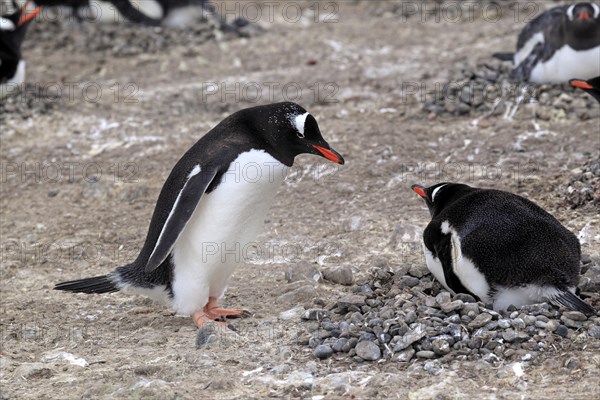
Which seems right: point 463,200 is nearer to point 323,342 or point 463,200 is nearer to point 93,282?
point 323,342

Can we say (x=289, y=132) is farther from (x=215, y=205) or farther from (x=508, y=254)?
(x=508, y=254)

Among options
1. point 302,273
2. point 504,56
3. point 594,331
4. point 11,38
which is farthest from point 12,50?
point 594,331

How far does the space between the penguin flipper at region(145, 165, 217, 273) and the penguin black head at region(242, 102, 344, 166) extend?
30 centimetres

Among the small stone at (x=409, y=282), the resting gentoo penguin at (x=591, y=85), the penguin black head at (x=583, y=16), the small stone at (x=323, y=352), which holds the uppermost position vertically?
the penguin black head at (x=583, y=16)

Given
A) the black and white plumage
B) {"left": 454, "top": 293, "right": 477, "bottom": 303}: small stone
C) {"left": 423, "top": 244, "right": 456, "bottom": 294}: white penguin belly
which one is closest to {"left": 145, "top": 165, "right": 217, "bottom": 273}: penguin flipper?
{"left": 423, "top": 244, "right": 456, "bottom": 294}: white penguin belly

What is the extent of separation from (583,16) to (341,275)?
3.20 m

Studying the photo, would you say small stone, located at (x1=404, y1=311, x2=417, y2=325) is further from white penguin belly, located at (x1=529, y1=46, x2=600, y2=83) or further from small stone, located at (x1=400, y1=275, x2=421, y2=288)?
white penguin belly, located at (x1=529, y1=46, x2=600, y2=83)

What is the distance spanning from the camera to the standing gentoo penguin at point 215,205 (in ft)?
13.6

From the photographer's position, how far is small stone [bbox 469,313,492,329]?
12.3 feet

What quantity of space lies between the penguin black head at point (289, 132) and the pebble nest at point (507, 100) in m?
→ 2.78

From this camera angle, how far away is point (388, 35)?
9156 millimetres

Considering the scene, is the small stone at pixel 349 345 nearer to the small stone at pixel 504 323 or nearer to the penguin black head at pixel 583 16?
the small stone at pixel 504 323

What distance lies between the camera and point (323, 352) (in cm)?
380

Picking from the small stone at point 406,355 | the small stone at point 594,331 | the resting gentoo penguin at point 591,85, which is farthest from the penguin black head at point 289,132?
the resting gentoo penguin at point 591,85
